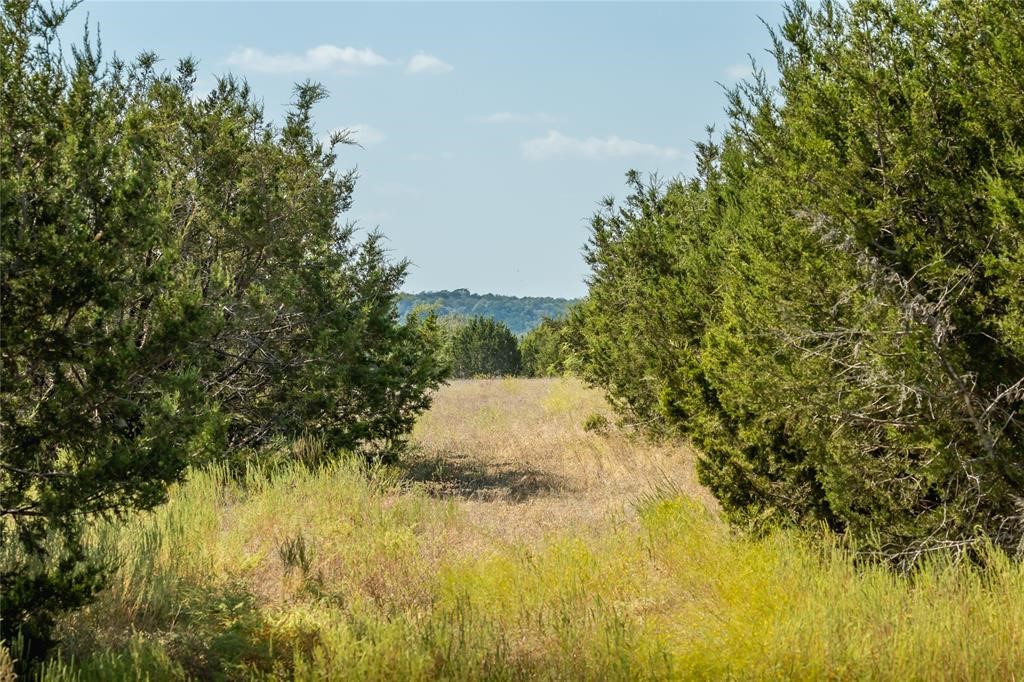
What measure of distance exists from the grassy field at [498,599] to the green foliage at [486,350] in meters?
58.3

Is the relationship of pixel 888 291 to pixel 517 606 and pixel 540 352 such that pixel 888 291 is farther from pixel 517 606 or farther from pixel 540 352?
pixel 540 352

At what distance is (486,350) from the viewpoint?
68250mm

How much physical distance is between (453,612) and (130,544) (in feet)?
8.17

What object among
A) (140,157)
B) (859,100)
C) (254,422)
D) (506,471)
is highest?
(859,100)

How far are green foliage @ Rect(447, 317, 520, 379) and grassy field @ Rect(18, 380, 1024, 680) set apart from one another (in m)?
58.3

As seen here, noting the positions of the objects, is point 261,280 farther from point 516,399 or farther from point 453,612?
point 516,399

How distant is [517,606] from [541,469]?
731 cm

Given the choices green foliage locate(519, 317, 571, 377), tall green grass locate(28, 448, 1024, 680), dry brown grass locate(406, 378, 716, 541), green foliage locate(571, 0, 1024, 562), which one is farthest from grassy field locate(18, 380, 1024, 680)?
green foliage locate(519, 317, 571, 377)

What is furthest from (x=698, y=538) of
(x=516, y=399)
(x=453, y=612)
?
(x=516, y=399)

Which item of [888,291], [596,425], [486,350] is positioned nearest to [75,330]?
[888,291]

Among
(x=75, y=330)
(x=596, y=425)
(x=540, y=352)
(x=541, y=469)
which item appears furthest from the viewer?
(x=540, y=352)

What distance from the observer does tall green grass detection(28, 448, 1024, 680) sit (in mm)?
4395

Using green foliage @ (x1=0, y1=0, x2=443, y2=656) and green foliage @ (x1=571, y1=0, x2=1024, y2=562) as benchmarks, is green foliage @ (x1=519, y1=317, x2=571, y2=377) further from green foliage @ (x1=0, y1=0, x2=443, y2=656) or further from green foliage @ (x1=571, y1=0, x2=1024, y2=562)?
green foliage @ (x1=0, y1=0, x2=443, y2=656)

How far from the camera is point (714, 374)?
25.4ft
